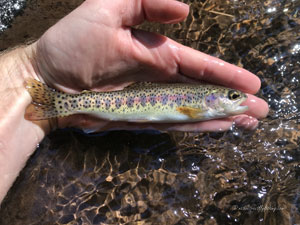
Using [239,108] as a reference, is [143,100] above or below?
above

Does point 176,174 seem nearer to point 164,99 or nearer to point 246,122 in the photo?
point 164,99

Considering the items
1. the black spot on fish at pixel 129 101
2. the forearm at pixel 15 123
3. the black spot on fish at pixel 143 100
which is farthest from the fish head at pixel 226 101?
the forearm at pixel 15 123

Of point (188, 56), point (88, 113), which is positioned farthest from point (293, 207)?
point (88, 113)

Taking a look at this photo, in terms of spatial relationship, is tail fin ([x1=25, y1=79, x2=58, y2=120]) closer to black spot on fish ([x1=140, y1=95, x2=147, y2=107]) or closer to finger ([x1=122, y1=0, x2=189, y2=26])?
black spot on fish ([x1=140, y1=95, x2=147, y2=107])

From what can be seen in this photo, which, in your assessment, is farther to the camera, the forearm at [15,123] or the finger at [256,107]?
the finger at [256,107]

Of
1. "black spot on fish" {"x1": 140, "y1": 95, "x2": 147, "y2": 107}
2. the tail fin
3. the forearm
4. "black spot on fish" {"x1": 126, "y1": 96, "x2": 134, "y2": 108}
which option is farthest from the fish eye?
the forearm

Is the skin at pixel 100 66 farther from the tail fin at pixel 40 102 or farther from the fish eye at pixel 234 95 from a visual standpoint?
the fish eye at pixel 234 95

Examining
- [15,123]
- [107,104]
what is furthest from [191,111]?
[15,123]
